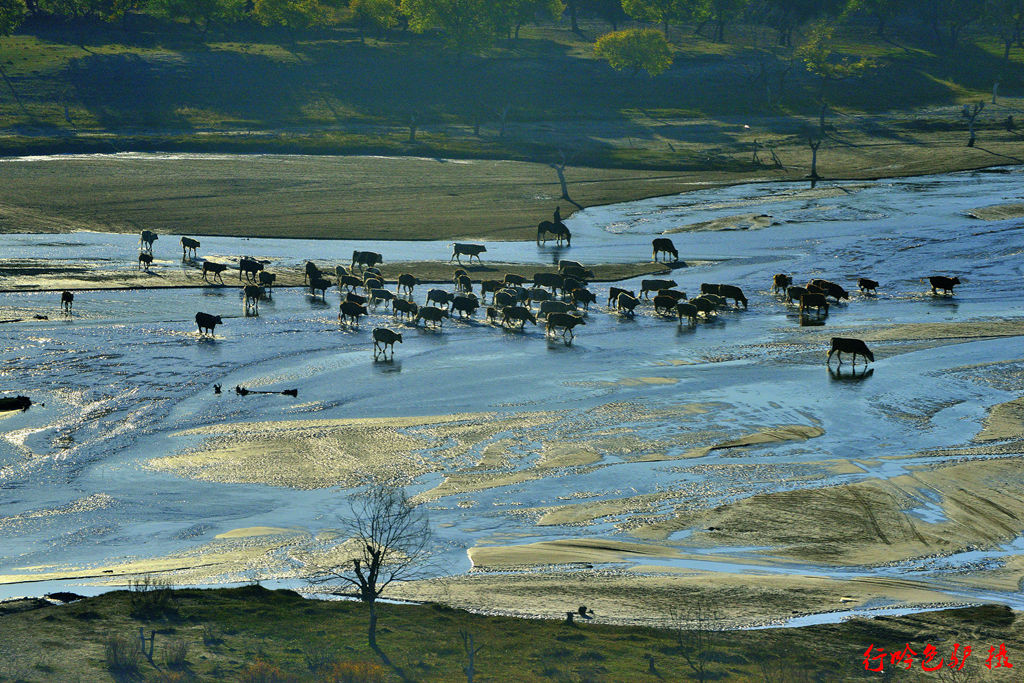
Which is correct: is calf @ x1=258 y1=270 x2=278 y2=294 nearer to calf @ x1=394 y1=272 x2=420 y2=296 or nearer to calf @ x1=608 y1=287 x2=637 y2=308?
calf @ x1=394 y1=272 x2=420 y2=296

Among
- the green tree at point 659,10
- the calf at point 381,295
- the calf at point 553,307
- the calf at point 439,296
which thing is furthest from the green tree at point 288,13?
the calf at point 553,307

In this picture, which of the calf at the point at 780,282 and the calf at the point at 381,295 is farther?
the calf at the point at 780,282

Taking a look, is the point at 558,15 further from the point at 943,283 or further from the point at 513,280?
the point at 513,280

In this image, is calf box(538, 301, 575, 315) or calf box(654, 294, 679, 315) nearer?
calf box(538, 301, 575, 315)

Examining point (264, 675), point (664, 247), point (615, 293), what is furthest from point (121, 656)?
point (664, 247)

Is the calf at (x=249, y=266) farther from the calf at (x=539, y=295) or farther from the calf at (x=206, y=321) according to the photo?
the calf at (x=539, y=295)

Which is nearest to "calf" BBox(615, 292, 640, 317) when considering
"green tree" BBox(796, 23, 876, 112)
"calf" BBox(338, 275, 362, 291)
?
"calf" BBox(338, 275, 362, 291)
